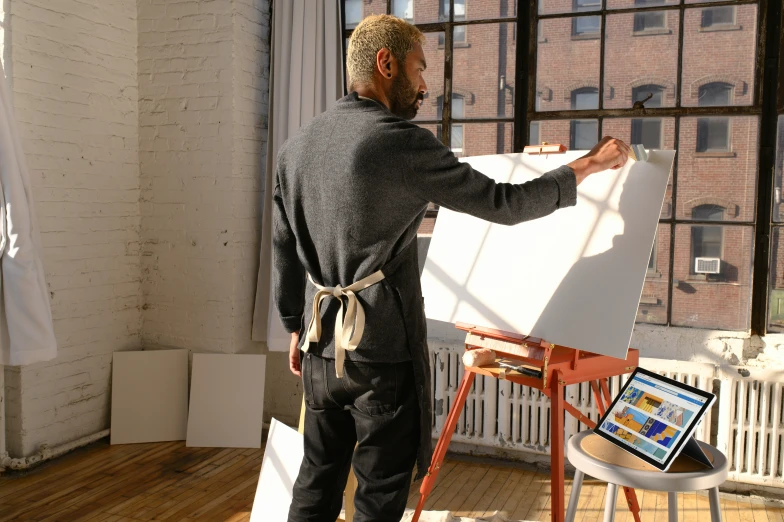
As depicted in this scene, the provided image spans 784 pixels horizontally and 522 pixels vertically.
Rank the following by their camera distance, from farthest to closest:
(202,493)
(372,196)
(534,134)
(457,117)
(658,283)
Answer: (457,117) < (534,134) < (658,283) < (202,493) < (372,196)

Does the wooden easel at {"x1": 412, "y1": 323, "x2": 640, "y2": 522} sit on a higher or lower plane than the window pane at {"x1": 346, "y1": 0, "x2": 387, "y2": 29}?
lower

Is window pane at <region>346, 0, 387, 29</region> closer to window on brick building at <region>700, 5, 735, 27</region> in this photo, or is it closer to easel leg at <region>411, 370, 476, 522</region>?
window on brick building at <region>700, 5, 735, 27</region>

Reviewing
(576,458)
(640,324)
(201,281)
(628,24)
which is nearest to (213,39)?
(201,281)

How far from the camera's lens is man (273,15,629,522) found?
1646 millimetres

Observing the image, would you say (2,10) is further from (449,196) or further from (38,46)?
(449,196)

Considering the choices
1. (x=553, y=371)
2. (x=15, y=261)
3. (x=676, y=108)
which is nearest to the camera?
(x=553, y=371)

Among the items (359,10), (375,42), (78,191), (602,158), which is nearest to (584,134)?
(359,10)

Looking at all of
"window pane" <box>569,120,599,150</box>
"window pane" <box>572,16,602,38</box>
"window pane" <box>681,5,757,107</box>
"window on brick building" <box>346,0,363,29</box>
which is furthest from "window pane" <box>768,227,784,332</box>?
"window on brick building" <box>346,0,363,29</box>

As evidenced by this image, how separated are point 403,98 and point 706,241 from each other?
197 centimetres

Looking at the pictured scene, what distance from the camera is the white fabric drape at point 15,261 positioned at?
2957mm

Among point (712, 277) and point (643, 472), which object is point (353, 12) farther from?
point (643, 472)

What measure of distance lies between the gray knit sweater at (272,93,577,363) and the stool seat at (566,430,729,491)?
51cm

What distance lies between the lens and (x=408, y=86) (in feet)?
5.79

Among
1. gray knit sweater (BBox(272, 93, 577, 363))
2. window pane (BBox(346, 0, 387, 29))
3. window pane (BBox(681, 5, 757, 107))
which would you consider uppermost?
window pane (BBox(346, 0, 387, 29))
